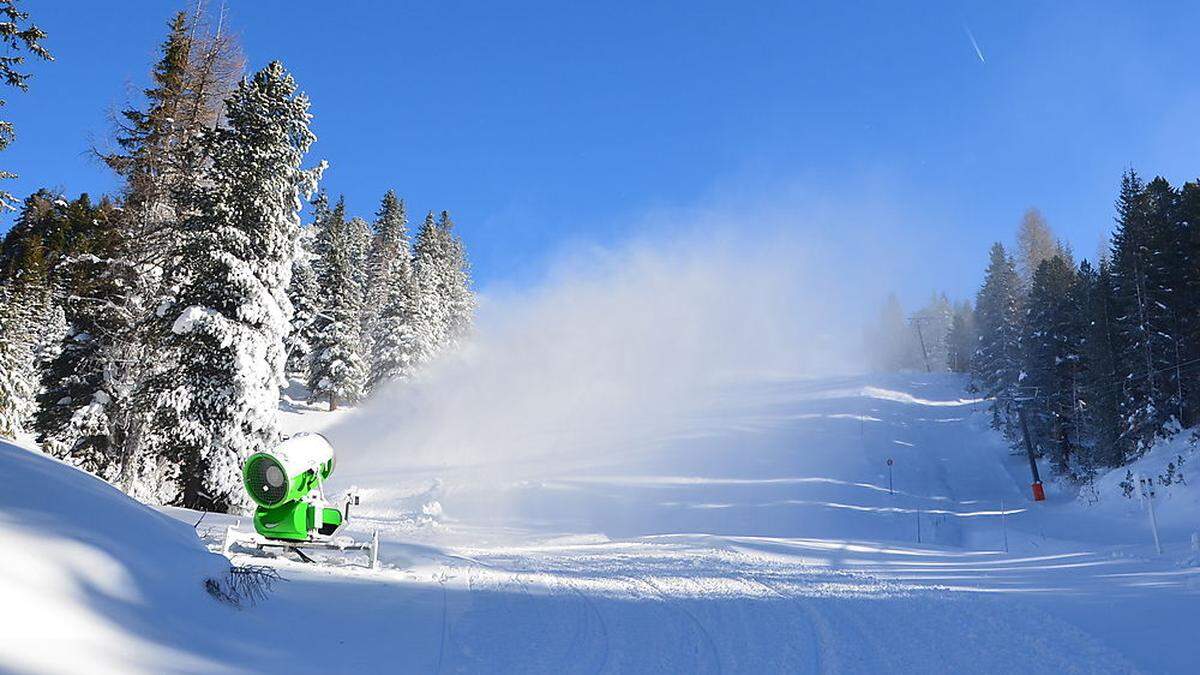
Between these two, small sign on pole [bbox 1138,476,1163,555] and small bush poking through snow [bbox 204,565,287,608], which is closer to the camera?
small bush poking through snow [bbox 204,565,287,608]

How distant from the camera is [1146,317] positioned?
3366 cm

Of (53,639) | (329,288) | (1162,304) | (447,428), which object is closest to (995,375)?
(1162,304)

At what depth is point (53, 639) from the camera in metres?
3.71

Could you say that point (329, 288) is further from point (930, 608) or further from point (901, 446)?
point (930, 608)

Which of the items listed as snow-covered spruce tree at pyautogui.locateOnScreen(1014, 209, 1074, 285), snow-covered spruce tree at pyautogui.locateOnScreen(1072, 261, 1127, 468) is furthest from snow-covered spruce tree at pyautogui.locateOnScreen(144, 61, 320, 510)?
snow-covered spruce tree at pyautogui.locateOnScreen(1014, 209, 1074, 285)

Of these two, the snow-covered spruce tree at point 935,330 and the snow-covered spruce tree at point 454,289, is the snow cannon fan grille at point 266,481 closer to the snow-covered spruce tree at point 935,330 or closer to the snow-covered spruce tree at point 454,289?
the snow-covered spruce tree at point 454,289

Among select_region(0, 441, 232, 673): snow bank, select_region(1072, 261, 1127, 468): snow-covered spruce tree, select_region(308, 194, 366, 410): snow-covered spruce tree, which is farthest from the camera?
select_region(308, 194, 366, 410): snow-covered spruce tree

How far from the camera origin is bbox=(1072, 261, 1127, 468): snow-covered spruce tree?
3556 cm

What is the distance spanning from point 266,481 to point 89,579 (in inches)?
259

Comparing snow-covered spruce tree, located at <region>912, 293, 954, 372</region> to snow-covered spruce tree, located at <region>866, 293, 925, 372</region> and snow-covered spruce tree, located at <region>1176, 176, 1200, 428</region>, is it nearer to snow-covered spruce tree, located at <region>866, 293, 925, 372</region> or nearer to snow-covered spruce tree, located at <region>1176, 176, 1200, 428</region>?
snow-covered spruce tree, located at <region>866, 293, 925, 372</region>

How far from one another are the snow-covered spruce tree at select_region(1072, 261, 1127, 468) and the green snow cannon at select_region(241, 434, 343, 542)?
39.5 metres

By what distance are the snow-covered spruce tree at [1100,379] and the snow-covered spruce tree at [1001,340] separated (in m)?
7.22

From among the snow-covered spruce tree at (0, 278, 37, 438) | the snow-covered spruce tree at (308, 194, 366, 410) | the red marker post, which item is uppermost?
the snow-covered spruce tree at (308, 194, 366, 410)

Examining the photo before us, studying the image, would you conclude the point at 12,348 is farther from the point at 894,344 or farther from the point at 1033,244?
the point at 894,344
